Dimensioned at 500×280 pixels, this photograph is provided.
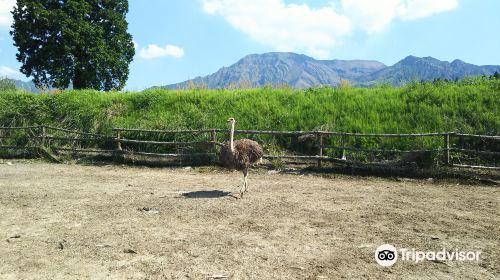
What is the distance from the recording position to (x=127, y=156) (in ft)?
48.8

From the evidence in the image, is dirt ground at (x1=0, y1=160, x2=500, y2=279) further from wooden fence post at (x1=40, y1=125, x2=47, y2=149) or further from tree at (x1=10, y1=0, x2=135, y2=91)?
tree at (x1=10, y1=0, x2=135, y2=91)

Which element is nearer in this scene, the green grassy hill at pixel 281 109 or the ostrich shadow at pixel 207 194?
the ostrich shadow at pixel 207 194

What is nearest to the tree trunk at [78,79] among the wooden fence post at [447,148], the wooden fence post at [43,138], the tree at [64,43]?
the tree at [64,43]

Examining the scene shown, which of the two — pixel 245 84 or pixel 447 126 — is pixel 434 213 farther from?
pixel 245 84

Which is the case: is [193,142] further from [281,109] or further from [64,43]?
[64,43]

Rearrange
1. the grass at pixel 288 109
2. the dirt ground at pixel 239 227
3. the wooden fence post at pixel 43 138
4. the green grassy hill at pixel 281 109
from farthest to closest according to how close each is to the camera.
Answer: the wooden fence post at pixel 43 138
the green grassy hill at pixel 281 109
the grass at pixel 288 109
the dirt ground at pixel 239 227

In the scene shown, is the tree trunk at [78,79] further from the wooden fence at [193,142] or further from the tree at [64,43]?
the wooden fence at [193,142]

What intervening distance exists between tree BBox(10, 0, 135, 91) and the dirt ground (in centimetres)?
1822

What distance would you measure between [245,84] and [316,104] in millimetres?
4598

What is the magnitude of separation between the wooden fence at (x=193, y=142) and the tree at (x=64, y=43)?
38.9 feet

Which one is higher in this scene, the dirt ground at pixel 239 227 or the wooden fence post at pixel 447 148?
the wooden fence post at pixel 447 148

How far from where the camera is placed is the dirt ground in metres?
5.45

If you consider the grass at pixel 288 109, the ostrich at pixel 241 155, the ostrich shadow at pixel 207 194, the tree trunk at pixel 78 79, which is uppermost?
the tree trunk at pixel 78 79

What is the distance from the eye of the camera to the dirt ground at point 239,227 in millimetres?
5449
